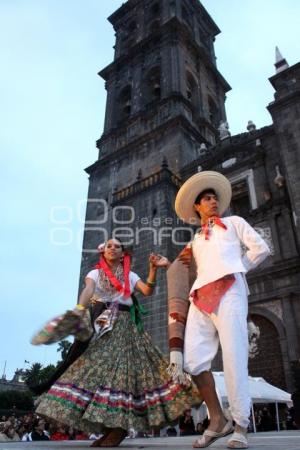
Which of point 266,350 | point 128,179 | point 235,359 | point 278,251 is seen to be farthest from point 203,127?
point 235,359

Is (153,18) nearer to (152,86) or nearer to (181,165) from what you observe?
(152,86)

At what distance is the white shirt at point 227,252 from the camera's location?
2.99m

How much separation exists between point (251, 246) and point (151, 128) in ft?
61.3

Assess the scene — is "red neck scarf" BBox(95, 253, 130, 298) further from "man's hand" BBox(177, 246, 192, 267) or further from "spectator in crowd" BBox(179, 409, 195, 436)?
"spectator in crowd" BBox(179, 409, 195, 436)

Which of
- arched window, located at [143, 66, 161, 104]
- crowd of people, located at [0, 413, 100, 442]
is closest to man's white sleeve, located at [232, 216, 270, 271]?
crowd of people, located at [0, 413, 100, 442]

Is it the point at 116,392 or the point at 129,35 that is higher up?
the point at 129,35

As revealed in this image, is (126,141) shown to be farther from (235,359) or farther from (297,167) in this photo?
(235,359)

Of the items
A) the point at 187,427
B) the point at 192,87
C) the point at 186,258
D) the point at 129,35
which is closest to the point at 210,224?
the point at 186,258

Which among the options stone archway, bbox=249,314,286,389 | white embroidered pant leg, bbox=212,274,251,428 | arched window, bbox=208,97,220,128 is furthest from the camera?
arched window, bbox=208,97,220,128

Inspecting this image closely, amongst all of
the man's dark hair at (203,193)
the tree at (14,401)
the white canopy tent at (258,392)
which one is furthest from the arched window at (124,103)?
the tree at (14,401)

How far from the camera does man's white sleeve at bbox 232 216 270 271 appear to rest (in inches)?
119

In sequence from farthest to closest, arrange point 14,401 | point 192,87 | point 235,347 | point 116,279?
point 14,401 → point 192,87 → point 116,279 → point 235,347

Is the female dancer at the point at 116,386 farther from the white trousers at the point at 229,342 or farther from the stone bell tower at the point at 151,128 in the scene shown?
the stone bell tower at the point at 151,128

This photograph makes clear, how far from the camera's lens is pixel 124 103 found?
1023 inches
